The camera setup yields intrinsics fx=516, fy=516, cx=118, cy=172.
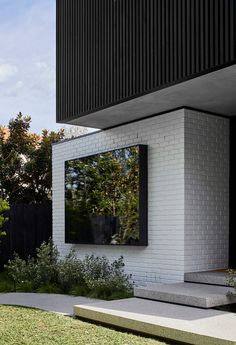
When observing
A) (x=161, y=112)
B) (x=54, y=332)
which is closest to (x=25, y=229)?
(x=161, y=112)

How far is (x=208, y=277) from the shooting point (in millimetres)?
7898

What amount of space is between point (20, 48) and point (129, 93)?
727 centimetres

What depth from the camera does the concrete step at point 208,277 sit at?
303 inches

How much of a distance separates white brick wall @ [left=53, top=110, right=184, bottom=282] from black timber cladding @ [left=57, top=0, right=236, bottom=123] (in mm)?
1053

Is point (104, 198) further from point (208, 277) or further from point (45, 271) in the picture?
point (208, 277)

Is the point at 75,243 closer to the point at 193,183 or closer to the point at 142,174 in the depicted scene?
the point at 142,174

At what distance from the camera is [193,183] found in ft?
28.1

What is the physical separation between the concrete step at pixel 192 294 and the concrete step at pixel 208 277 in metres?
0.11

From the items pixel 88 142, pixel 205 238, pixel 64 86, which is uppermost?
pixel 64 86

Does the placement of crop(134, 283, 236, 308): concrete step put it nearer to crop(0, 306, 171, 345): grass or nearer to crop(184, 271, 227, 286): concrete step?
crop(184, 271, 227, 286): concrete step

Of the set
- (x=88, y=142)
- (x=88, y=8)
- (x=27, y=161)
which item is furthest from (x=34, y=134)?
(x=88, y=8)

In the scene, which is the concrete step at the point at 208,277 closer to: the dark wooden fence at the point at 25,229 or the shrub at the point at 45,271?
the shrub at the point at 45,271

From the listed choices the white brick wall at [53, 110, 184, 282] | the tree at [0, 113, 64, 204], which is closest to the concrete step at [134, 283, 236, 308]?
Result: the white brick wall at [53, 110, 184, 282]

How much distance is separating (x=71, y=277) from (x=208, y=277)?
3.05 m
